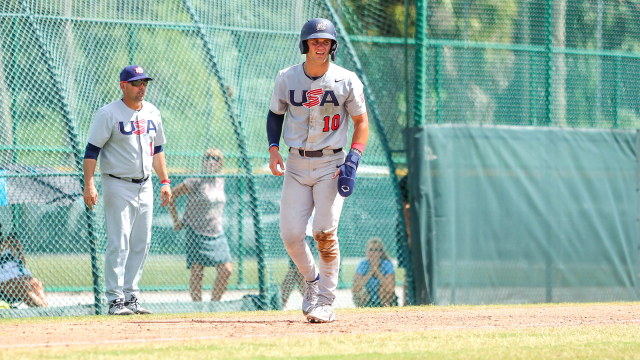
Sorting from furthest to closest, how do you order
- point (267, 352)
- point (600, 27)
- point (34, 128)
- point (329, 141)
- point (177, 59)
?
1. point (600, 27)
2. point (177, 59)
3. point (34, 128)
4. point (329, 141)
5. point (267, 352)

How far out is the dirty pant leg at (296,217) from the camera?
5301 millimetres

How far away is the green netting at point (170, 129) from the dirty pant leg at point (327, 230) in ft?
7.04

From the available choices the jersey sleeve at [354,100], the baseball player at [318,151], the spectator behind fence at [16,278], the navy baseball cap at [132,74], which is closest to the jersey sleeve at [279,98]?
the baseball player at [318,151]

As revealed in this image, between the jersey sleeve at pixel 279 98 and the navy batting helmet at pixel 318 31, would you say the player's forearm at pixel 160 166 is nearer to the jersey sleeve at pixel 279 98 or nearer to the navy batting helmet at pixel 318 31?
the jersey sleeve at pixel 279 98

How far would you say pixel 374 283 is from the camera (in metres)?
7.64

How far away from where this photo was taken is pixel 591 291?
8070 mm

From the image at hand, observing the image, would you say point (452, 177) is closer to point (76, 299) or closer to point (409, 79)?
point (409, 79)

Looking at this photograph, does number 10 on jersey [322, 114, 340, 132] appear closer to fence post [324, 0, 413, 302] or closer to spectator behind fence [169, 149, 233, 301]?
Answer: spectator behind fence [169, 149, 233, 301]

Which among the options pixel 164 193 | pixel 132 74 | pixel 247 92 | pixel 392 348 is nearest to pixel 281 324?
pixel 392 348

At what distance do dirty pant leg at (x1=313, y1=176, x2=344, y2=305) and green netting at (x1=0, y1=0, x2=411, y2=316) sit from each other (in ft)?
7.04

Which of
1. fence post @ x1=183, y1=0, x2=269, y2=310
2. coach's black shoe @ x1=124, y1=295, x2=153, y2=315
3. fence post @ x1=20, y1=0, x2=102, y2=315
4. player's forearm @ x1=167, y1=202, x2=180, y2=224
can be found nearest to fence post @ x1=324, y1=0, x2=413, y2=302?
fence post @ x1=183, y1=0, x2=269, y2=310

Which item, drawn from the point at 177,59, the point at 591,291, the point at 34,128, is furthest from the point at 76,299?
the point at 591,291

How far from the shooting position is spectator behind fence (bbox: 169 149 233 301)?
24.8 feet

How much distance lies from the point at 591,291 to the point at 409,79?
9.96 ft
